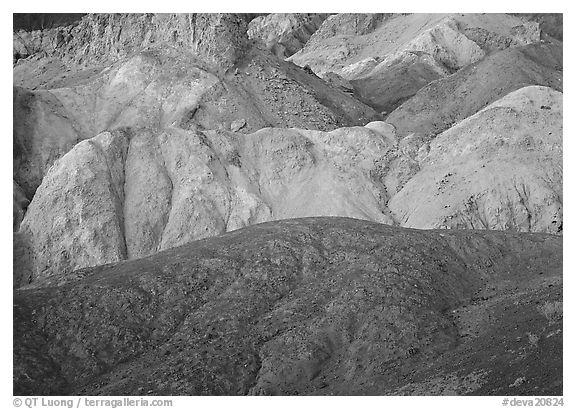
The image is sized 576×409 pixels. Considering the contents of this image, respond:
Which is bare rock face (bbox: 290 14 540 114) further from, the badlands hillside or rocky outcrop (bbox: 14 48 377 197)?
rocky outcrop (bbox: 14 48 377 197)

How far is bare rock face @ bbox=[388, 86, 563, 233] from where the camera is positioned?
247 ft

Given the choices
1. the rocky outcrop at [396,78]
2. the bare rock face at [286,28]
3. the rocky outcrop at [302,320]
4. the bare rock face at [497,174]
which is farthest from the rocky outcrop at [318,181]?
the bare rock face at [286,28]

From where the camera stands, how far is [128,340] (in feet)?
149

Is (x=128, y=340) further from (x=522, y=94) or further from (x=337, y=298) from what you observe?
(x=522, y=94)

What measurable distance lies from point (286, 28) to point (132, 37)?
262 feet

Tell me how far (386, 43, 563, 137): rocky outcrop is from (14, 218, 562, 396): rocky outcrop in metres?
43.7

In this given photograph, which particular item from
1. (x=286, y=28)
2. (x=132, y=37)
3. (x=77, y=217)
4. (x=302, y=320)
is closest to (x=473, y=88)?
(x=132, y=37)

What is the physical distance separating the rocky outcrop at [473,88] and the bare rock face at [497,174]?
431 inches

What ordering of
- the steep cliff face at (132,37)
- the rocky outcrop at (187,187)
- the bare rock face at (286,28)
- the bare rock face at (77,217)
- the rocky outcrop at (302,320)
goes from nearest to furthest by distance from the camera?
the rocky outcrop at (302,320) < the bare rock face at (77,217) < the rocky outcrop at (187,187) < the steep cliff face at (132,37) < the bare rock face at (286,28)

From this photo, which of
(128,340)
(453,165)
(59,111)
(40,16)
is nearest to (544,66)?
(453,165)

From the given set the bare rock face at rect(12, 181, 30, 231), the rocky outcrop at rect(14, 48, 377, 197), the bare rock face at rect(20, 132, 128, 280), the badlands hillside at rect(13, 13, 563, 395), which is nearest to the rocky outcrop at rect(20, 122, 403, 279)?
the bare rock face at rect(20, 132, 128, 280)

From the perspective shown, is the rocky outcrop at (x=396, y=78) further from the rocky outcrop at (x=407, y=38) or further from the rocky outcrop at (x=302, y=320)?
the rocky outcrop at (x=302, y=320)

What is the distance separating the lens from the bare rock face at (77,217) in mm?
74812
